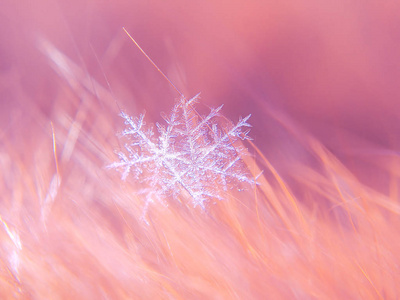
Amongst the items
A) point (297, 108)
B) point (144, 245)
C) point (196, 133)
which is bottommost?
point (144, 245)

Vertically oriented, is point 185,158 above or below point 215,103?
below

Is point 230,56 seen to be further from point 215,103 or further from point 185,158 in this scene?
point 185,158

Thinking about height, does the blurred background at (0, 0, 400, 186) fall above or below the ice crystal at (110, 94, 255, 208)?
above

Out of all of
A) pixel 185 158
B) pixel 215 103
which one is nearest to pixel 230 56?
pixel 215 103

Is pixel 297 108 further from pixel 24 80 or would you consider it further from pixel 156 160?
pixel 24 80

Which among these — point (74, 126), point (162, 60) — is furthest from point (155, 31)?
point (74, 126)
